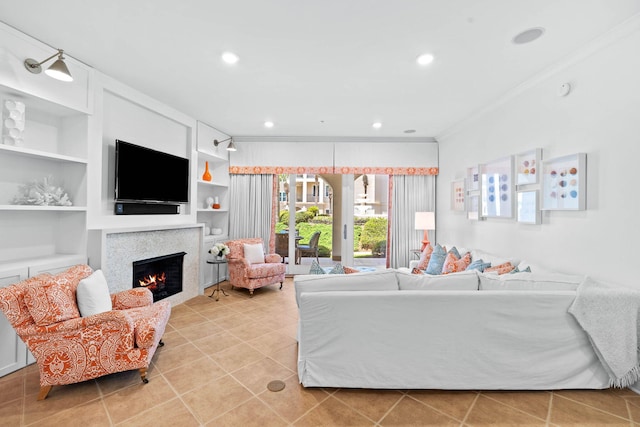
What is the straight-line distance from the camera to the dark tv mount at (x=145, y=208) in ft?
11.1

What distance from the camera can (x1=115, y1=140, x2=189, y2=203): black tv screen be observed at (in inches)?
132

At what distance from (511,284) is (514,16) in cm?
194

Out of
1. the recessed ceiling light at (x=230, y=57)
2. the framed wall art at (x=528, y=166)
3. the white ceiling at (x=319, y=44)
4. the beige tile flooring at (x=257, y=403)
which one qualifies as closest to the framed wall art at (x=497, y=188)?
the framed wall art at (x=528, y=166)

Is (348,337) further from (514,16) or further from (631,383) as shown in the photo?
(514,16)

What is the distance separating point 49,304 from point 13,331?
0.76 meters

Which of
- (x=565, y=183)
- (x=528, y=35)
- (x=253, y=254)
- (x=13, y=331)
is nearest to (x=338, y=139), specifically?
(x=253, y=254)

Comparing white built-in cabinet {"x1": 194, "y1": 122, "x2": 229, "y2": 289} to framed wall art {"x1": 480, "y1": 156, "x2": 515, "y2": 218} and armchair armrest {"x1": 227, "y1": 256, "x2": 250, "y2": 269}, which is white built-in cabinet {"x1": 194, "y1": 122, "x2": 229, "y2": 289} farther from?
framed wall art {"x1": 480, "y1": 156, "x2": 515, "y2": 218}

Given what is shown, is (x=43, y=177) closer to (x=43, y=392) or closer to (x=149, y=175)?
(x=149, y=175)

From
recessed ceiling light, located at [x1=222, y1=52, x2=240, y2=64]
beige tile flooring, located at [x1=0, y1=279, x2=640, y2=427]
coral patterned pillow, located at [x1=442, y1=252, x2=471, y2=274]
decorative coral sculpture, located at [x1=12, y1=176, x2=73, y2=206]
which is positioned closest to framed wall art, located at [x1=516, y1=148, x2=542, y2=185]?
coral patterned pillow, located at [x1=442, y1=252, x2=471, y2=274]

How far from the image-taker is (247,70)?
303 centimetres

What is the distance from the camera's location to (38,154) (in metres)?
2.55

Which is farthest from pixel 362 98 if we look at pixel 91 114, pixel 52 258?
pixel 52 258

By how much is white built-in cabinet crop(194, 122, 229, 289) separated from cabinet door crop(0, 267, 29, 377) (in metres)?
2.24

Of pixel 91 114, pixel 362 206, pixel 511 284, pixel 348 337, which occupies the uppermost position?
pixel 91 114
